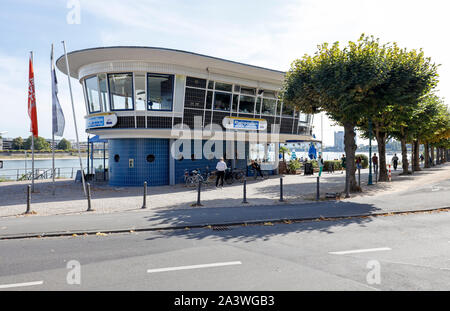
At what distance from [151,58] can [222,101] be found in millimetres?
5511

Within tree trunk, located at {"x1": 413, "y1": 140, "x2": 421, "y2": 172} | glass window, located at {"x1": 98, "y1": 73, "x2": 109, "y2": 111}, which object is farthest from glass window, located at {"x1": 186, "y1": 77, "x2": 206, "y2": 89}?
tree trunk, located at {"x1": 413, "y1": 140, "x2": 421, "y2": 172}

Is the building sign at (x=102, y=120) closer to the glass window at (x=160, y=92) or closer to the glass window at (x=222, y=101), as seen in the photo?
the glass window at (x=160, y=92)

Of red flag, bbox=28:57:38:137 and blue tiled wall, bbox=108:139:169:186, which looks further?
blue tiled wall, bbox=108:139:169:186

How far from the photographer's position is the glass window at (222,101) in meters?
19.9

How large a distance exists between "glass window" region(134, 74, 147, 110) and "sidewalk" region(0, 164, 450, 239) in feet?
27.0

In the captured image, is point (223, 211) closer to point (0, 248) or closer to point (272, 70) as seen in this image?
point (0, 248)

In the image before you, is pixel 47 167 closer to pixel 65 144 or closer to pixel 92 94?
pixel 92 94

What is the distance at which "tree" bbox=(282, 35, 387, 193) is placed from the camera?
466 inches

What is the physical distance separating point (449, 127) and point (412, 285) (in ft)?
114

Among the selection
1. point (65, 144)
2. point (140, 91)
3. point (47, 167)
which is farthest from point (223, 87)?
point (65, 144)

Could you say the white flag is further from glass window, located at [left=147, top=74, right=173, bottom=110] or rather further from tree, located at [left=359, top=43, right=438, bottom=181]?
tree, located at [left=359, top=43, right=438, bottom=181]

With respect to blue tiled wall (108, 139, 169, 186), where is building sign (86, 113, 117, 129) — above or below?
above

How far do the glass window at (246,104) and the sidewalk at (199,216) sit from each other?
1099 cm
